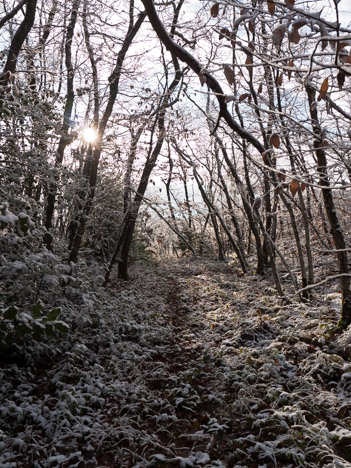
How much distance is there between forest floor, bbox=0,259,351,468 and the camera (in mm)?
3059

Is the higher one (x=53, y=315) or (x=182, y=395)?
(x=53, y=315)

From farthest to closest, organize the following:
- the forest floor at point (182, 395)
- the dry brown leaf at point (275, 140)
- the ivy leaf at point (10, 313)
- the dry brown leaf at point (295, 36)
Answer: the ivy leaf at point (10, 313) < the forest floor at point (182, 395) < the dry brown leaf at point (275, 140) < the dry brown leaf at point (295, 36)

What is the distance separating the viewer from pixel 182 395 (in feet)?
13.6

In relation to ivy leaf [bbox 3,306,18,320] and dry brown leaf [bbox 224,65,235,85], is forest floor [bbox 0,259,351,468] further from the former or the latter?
dry brown leaf [bbox 224,65,235,85]

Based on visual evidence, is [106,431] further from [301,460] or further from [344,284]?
[344,284]

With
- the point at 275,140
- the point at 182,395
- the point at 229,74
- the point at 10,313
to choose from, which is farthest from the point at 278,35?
the point at 182,395

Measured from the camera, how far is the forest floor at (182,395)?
306 cm

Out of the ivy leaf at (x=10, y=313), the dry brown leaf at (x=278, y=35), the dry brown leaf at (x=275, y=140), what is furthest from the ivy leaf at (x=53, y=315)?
the dry brown leaf at (x=278, y=35)

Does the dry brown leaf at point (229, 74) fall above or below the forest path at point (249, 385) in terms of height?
above

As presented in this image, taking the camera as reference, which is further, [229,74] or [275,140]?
[275,140]

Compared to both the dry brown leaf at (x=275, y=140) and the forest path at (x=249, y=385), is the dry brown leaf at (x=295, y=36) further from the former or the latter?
the forest path at (x=249, y=385)

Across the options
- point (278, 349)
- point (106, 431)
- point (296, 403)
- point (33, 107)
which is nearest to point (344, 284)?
point (278, 349)

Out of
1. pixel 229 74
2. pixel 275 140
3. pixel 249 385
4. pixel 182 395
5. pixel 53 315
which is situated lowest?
pixel 182 395

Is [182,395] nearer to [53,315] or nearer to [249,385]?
[249,385]
